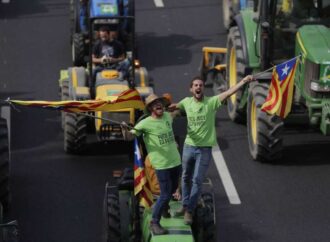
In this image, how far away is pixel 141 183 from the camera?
14500mm

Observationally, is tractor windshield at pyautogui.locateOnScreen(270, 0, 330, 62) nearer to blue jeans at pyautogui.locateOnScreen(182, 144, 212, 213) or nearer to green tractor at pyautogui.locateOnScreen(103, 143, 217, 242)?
blue jeans at pyautogui.locateOnScreen(182, 144, 212, 213)

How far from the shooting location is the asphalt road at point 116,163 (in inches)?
663

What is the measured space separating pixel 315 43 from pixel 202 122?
4442mm

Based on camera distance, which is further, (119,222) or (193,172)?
(193,172)

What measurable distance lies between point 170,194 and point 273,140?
498 cm

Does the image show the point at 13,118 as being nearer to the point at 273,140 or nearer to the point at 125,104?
the point at 273,140

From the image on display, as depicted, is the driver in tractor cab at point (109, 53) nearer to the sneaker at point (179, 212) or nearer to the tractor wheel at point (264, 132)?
the tractor wheel at point (264, 132)

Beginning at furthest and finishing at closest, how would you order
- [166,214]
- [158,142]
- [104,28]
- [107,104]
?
1. [104,28]
2. [107,104]
3. [166,214]
4. [158,142]

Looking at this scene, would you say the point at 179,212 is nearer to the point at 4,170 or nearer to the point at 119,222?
the point at 119,222

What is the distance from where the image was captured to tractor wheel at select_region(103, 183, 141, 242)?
1465 cm

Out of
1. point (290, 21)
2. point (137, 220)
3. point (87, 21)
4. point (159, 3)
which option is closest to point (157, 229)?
point (137, 220)

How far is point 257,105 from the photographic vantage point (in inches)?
747

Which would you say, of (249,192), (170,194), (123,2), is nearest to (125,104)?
(170,194)

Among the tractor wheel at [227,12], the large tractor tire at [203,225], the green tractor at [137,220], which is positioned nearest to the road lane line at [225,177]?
the green tractor at [137,220]
